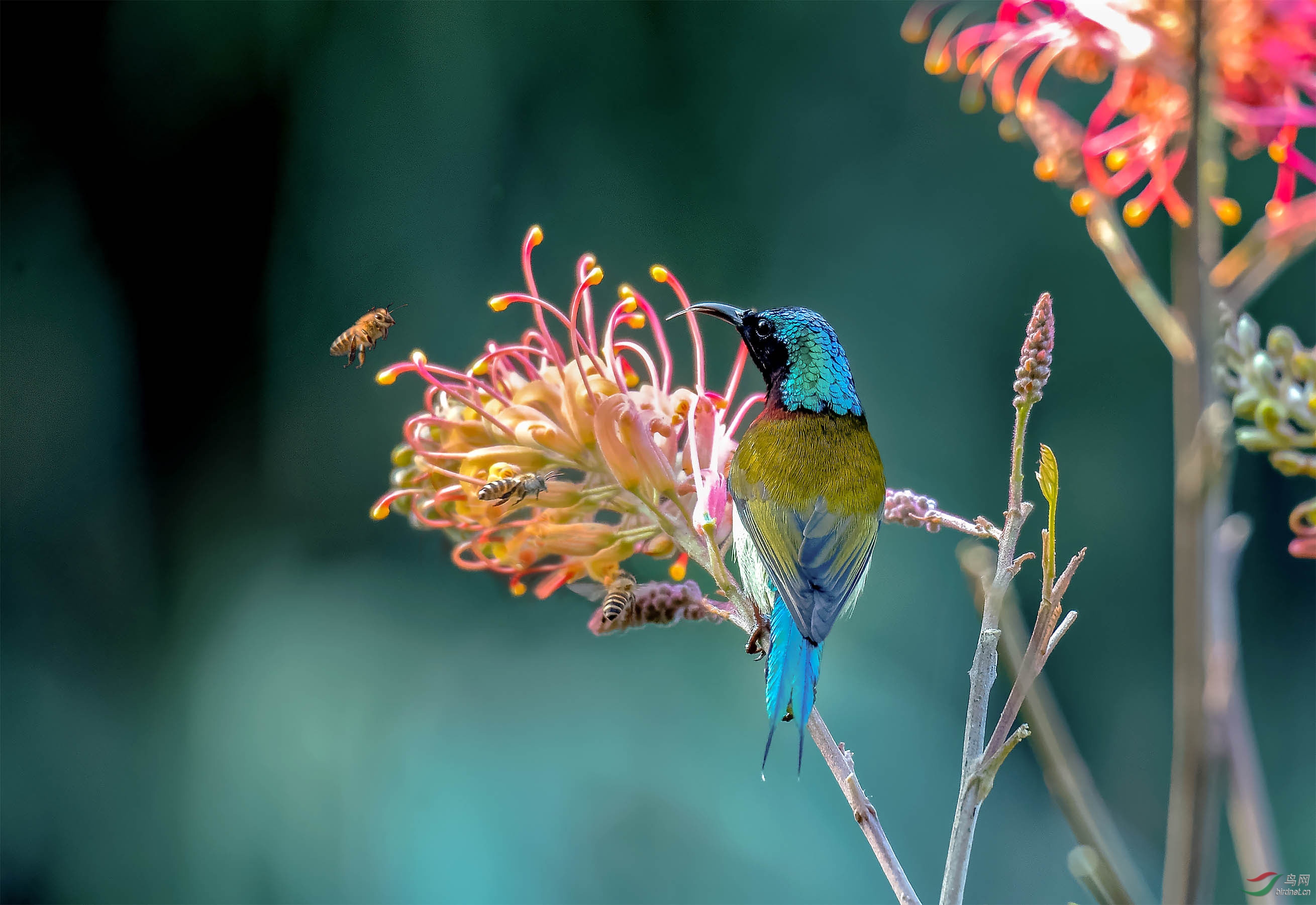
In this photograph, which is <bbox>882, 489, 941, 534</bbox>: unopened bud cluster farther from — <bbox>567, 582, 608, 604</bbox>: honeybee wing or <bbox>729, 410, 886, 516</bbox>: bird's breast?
<bbox>567, 582, 608, 604</bbox>: honeybee wing

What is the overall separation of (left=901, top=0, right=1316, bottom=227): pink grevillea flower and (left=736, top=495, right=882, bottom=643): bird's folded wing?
151mm

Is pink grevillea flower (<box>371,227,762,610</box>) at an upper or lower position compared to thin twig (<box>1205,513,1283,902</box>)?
upper

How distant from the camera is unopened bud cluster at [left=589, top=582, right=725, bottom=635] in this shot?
346 mm

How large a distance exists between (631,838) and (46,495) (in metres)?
0.71

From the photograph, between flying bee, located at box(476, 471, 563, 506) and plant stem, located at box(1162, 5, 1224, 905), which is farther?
flying bee, located at box(476, 471, 563, 506)

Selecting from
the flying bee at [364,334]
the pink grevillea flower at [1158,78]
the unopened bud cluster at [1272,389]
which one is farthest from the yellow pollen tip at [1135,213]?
the flying bee at [364,334]

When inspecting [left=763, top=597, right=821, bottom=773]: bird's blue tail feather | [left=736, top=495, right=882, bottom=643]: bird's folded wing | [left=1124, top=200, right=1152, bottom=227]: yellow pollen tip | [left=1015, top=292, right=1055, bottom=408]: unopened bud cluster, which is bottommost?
[left=763, top=597, right=821, bottom=773]: bird's blue tail feather

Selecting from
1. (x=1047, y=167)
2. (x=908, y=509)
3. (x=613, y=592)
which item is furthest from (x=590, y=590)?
(x=1047, y=167)

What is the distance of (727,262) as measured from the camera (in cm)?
90

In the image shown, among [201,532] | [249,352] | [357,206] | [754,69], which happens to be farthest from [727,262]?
[201,532]

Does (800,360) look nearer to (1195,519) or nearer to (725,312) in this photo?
(725,312)

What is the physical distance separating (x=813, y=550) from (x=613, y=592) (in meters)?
0.09

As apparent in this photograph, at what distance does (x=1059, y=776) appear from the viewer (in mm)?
231

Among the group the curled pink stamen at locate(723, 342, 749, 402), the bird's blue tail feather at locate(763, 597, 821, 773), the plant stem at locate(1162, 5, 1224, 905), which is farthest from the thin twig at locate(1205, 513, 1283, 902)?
the curled pink stamen at locate(723, 342, 749, 402)
